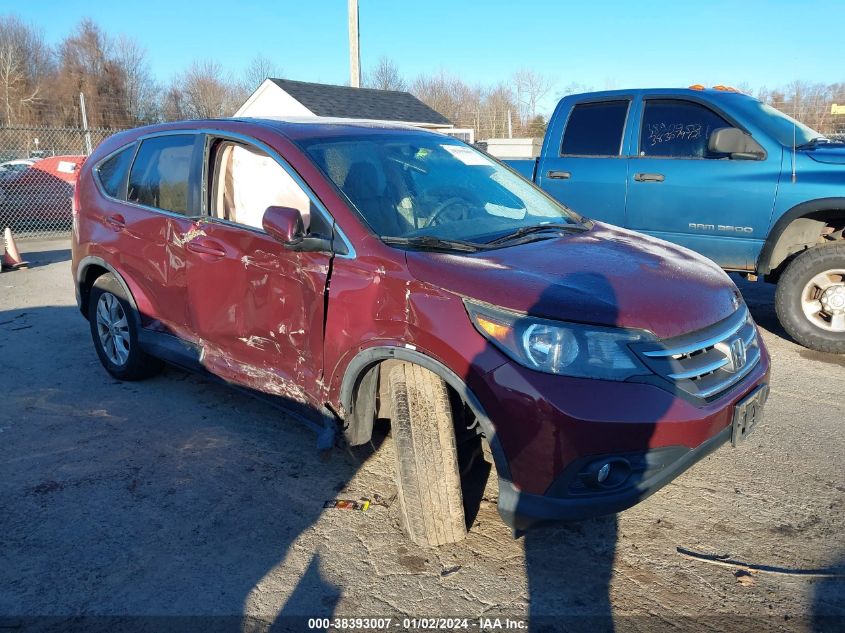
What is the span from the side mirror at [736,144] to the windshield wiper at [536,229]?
234 cm

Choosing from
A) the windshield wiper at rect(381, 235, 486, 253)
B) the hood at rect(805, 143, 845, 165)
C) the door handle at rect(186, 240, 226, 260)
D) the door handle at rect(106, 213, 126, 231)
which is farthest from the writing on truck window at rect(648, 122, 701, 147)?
the door handle at rect(106, 213, 126, 231)

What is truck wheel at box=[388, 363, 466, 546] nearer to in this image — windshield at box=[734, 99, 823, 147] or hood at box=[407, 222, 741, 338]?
hood at box=[407, 222, 741, 338]

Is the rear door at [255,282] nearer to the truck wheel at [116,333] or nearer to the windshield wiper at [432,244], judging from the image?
the windshield wiper at [432,244]

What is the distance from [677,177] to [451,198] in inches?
116

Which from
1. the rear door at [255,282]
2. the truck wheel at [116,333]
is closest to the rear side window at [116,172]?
the truck wheel at [116,333]

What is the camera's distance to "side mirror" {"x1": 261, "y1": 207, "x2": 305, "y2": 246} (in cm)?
315

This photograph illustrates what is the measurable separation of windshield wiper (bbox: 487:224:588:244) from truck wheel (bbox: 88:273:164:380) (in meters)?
2.71

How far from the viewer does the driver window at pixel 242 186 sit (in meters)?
3.83

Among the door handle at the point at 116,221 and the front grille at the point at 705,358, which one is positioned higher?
the door handle at the point at 116,221

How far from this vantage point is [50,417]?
4359 millimetres

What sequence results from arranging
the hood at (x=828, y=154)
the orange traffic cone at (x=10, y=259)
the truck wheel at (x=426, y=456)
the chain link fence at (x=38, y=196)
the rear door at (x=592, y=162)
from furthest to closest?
1. the chain link fence at (x=38, y=196)
2. the orange traffic cone at (x=10, y=259)
3. the rear door at (x=592, y=162)
4. the hood at (x=828, y=154)
5. the truck wheel at (x=426, y=456)

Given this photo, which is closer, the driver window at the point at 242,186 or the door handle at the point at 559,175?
the driver window at the point at 242,186

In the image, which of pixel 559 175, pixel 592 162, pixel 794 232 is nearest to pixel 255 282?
pixel 559 175

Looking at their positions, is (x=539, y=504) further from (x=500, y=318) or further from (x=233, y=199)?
(x=233, y=199)
